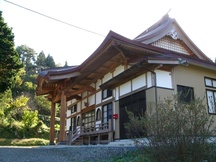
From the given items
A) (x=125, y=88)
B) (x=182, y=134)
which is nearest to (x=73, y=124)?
(x=125, y=88)

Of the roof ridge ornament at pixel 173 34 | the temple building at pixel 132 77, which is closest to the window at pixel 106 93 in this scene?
the temple building at pixel 132 77

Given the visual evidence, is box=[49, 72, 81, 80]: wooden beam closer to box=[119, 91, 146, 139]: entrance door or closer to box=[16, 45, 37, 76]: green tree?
box=[119, 91, 146, 139]: entrance door

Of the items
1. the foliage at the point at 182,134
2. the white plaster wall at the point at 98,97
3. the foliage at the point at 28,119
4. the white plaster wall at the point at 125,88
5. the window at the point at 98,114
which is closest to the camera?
the foliage at the point at 182,134

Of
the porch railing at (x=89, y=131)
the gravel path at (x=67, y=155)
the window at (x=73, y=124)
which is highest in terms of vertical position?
the window at (x=73, y=124)

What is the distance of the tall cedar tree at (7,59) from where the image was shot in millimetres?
18734

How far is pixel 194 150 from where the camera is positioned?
4.19 m

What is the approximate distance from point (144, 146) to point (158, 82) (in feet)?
18.1

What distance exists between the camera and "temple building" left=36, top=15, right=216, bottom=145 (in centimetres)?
1012

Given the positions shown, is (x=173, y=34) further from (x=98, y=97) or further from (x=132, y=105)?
(x=98, y=97)

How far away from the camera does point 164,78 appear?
1020cm

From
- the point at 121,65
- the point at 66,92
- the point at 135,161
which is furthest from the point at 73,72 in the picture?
the point at 135,161

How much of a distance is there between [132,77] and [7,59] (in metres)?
12.1

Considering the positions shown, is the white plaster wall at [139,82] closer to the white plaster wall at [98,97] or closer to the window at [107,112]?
the window at [107,112]

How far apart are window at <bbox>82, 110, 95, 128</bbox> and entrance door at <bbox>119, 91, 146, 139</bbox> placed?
4.49 m
